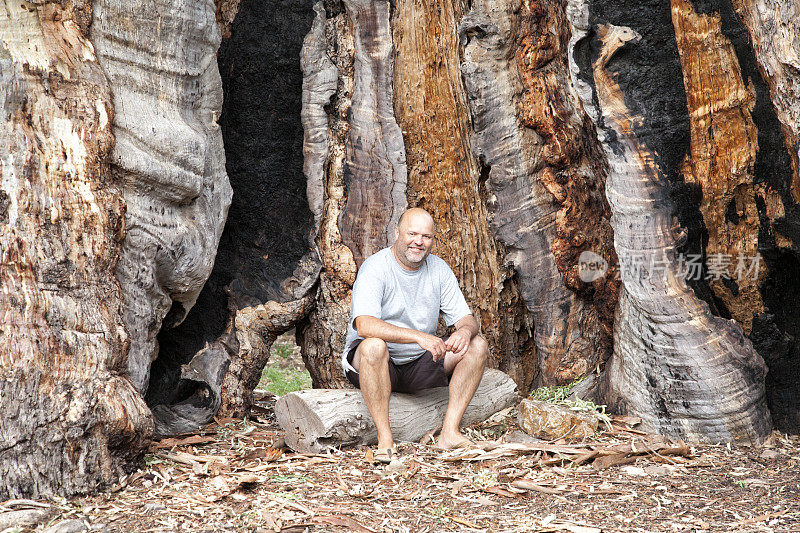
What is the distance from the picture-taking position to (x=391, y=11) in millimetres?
4938

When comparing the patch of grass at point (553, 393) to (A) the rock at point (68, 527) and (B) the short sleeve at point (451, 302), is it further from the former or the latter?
(A) the rock at point (68, 527)

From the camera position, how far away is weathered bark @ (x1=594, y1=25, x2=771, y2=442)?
164 inches

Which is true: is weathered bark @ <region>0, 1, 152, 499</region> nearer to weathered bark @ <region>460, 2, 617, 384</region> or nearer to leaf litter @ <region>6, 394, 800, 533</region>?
leaf litter @ <region>6, 394, 800, 533</region>

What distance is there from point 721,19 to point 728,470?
244cm

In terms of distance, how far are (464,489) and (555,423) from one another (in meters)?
0.99

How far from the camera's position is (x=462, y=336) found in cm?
415

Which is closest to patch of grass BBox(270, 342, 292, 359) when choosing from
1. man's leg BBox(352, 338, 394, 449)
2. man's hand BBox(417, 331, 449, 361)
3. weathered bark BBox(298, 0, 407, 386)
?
weathered bark BBox(298, 0, 407, 386)

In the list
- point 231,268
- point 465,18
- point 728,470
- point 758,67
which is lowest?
point 728,470

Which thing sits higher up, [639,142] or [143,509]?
[639,142]

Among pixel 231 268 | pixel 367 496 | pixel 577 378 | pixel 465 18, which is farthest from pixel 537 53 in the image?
pixel 367 496

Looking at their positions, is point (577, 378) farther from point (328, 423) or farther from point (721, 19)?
point (721, 19)

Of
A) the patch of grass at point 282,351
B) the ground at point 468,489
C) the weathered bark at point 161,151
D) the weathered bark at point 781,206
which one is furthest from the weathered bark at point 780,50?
the patch of grass at point 282,351

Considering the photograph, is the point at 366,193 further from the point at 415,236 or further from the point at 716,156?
the point at 716,156

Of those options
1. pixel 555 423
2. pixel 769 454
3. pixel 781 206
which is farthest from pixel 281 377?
pixel 781 206
